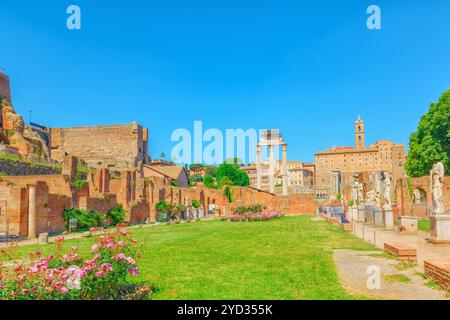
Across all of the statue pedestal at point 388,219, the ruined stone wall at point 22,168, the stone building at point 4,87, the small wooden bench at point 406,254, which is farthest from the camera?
the stone building at point 4,87

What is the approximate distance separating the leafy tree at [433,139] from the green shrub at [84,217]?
30940 millimetres

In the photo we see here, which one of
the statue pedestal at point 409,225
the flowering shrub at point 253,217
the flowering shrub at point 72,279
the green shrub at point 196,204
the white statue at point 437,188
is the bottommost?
the flowering shrub at point 253,217

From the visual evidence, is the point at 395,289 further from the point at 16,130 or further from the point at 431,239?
the point at 16,130

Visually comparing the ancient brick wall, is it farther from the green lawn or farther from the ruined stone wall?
the green lawn

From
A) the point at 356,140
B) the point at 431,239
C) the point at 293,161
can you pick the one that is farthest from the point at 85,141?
the point at 293,161

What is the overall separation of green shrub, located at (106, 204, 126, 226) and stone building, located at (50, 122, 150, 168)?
34246mm

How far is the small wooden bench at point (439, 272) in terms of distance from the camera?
6.52m

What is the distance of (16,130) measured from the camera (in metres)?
47.6

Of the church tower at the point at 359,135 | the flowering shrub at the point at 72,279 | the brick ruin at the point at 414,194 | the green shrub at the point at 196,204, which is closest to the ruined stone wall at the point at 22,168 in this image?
the green shrub at the point at 196,204

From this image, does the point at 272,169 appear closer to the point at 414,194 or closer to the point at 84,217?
the point at 414,194

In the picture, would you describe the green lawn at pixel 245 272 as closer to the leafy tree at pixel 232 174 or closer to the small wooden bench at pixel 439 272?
the small wooden bench at pixel 439 272

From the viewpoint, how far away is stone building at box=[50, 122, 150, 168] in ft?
220

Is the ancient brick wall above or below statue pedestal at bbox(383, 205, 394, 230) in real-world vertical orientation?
above

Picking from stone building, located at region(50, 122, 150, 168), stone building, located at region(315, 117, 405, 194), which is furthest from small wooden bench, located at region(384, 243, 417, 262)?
stone building, located at region(315, 117, 405, 194)
